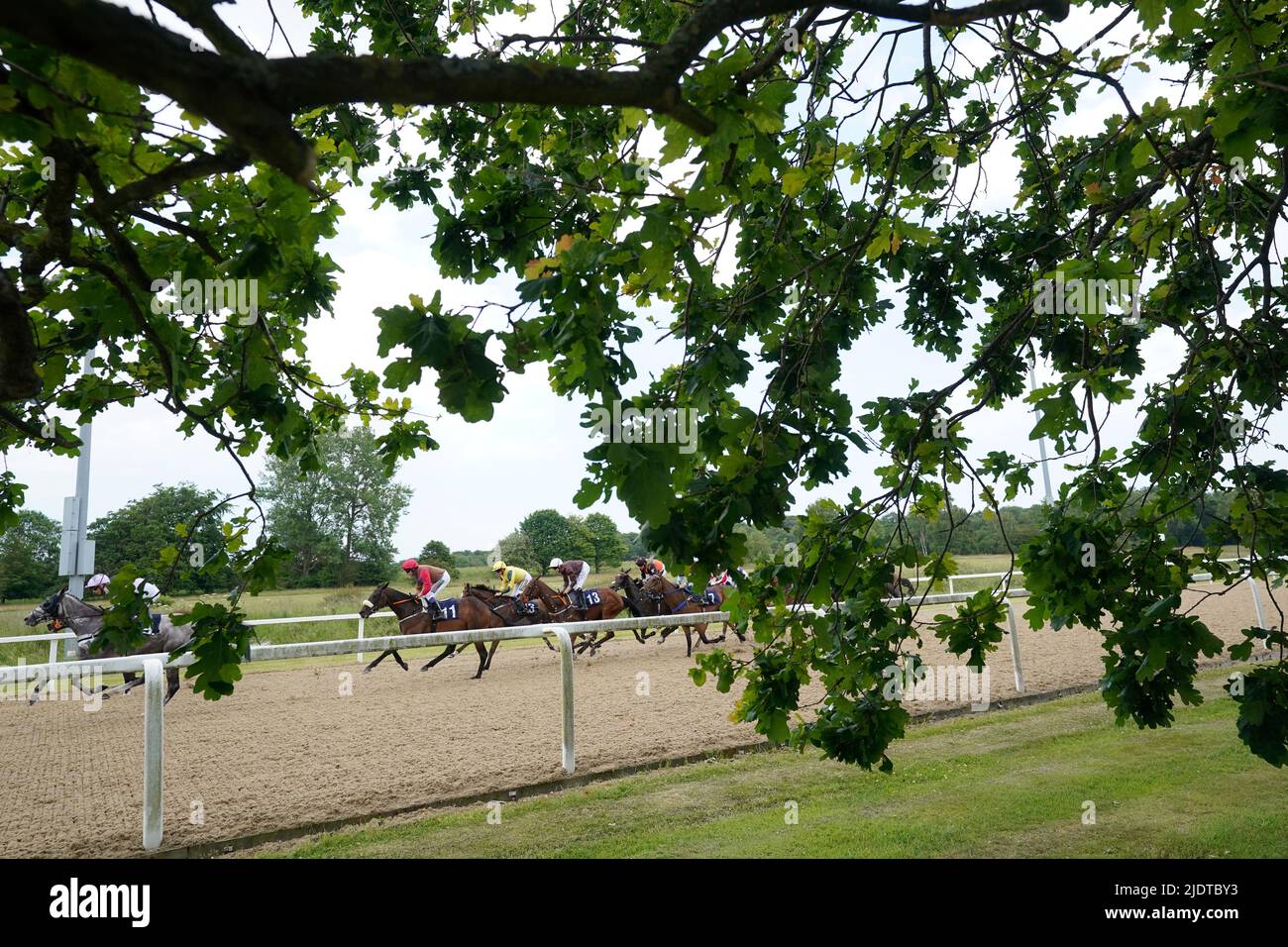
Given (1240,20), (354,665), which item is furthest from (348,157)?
(354,665)

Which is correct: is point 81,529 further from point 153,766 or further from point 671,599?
point 671,599

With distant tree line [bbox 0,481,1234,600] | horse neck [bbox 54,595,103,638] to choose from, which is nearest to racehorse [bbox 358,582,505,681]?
horse neck [bbox 54,595,103,638]

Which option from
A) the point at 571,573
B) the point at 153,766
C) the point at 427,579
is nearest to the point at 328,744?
the point at 153,766

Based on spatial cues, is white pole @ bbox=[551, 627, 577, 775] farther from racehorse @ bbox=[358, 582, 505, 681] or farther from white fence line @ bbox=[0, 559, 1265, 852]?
racehorse @ bbox=[358, 582, 505, 681]

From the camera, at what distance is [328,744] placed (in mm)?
7332

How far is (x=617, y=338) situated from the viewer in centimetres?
243

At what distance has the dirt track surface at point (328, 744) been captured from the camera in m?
5.48

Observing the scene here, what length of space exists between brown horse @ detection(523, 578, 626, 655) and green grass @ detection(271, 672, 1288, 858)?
972 centimetres

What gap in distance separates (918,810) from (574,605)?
11803mm

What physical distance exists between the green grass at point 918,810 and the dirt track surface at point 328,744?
624 millimetres

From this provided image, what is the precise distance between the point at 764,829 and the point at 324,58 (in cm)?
470

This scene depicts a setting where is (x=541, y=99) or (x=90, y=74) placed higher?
(x=90, y=74)

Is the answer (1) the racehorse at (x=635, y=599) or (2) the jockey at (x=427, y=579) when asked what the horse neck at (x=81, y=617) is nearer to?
(2) the jockey at (x=427, y=579)

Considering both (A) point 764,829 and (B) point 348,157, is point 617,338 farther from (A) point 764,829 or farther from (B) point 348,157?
(A) point 764,829
